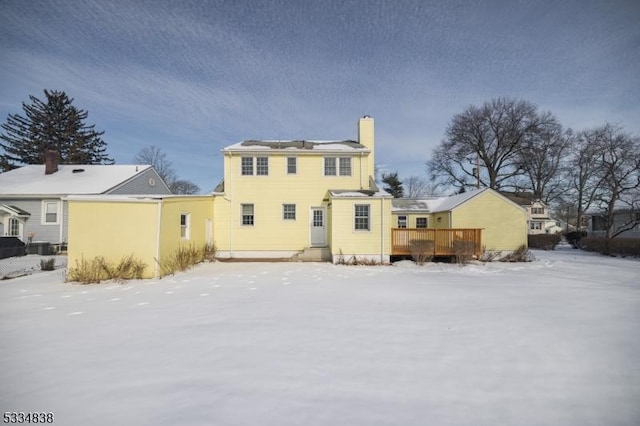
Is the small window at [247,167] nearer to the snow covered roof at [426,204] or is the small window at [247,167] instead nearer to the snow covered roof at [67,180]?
the snow covered roof at [67,180]

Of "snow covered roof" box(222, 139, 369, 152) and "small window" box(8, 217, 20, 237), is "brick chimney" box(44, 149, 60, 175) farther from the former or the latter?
"snow covered roof" box(222, 139, 369, 152)

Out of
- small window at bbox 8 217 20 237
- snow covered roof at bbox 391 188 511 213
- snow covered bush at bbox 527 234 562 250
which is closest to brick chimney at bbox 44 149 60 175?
small window at bbox 8 217 20 237

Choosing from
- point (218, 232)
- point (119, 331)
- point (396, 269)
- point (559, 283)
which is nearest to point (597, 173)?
point (559, 283)

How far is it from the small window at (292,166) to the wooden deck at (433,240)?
20.9 ft

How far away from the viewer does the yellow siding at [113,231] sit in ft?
30.5

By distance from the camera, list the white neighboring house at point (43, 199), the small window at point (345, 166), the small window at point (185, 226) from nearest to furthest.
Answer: the small window at point (185, 226), the small window at point (345, 166), the white neighboring house at point (43, 199)

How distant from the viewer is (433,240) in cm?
1370

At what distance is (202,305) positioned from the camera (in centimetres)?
636

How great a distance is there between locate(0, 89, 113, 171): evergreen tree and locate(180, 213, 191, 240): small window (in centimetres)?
3298

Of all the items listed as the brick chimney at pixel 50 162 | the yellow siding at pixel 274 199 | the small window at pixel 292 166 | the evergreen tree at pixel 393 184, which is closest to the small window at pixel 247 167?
the yellow siding at pixel 274 199

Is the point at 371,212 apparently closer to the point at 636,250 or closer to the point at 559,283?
the point at 559,283

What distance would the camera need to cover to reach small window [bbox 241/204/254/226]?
15.3m

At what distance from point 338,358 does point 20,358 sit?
4.48m

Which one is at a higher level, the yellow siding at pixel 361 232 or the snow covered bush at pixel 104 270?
the yellow siding at pixel 361 232
